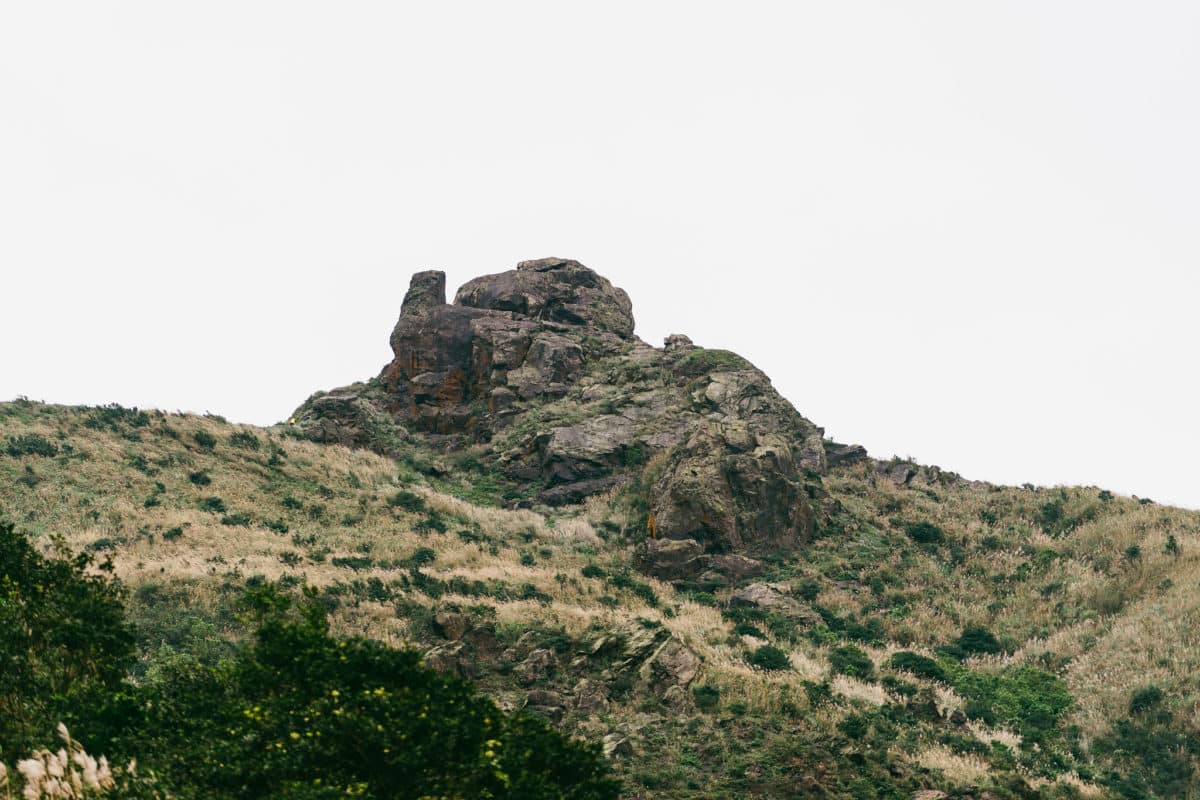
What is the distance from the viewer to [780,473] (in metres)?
41.9

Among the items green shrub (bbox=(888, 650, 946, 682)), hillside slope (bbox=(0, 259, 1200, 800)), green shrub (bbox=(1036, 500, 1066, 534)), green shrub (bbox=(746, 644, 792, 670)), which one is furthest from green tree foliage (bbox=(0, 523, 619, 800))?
green shrub (bbox=(1036, 500, 1066, 534))

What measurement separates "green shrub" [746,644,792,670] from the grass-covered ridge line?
97 mm

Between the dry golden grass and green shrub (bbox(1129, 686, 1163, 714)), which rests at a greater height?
green shrub (bbox(1129, 686, 1163, 714))

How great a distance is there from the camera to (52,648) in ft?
42.7

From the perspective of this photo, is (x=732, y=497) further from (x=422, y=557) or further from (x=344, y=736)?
(x=344, y=736)

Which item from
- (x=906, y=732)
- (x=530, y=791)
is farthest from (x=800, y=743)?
(x=530, y=791)

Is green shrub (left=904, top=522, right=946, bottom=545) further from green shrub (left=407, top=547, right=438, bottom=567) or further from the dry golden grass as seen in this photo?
the dry golden grass

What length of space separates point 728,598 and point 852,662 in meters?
7.10

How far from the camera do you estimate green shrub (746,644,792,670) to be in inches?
1022

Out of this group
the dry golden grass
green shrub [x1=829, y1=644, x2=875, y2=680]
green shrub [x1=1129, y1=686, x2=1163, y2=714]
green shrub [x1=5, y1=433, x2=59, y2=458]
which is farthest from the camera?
green shrub [x1=5, y1=433, x2=59, y2=458]

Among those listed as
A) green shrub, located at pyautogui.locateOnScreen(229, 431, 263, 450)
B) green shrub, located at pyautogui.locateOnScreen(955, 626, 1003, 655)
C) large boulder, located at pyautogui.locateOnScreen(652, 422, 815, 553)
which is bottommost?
green shrub, located at pyautogui.locateOnScreen(955, 626, 1003, 655)

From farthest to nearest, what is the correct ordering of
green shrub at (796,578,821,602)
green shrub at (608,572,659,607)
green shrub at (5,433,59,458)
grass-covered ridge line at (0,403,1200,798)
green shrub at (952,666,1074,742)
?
green shrub at (5,433,59,458), green shrub at (796,578,821,602), green shrub at (608,572,659,607), green shrub at (952,666,1074,742), grass-covered ridge line at (0,403,1200,798)

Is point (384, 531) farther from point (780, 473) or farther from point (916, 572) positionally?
point (916, 572)

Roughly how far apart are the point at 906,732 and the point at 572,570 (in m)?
16.4
